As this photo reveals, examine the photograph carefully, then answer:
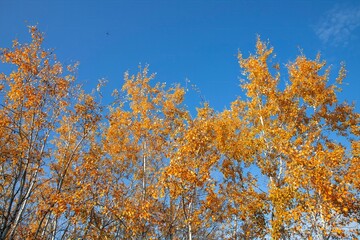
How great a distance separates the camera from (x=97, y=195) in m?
14.7

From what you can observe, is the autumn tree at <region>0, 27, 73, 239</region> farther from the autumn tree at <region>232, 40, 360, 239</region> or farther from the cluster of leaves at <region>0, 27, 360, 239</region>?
the autumn tree at <region>232, 40, 360, 239</region>

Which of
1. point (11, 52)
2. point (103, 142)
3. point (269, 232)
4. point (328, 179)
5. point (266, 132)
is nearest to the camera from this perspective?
point (328, 179)

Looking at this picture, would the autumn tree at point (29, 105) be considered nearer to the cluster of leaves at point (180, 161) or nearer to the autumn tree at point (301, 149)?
the cluster of leaves at point (180, 161)

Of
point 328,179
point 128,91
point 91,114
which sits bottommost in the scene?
point 328,179

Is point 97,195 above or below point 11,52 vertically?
below

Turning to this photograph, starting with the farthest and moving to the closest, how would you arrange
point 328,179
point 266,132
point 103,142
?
point 103,142 < point 266,132 < point 328,179

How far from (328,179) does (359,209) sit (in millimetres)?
2877

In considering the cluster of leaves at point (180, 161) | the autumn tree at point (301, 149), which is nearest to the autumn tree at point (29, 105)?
the cluster of leaves at point (180, 161)

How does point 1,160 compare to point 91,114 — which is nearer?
point 1,160

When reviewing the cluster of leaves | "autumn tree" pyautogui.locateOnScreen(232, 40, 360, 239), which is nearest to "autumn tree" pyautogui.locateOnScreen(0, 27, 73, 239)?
the cluster of leaves

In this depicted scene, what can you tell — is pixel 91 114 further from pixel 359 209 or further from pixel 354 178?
pixel 359 209

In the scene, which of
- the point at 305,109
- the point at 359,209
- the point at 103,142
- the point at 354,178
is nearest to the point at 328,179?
the point at 354,178

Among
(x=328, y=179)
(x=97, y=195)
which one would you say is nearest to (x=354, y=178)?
(x=328, y=179)

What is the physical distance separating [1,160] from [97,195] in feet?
13.9
